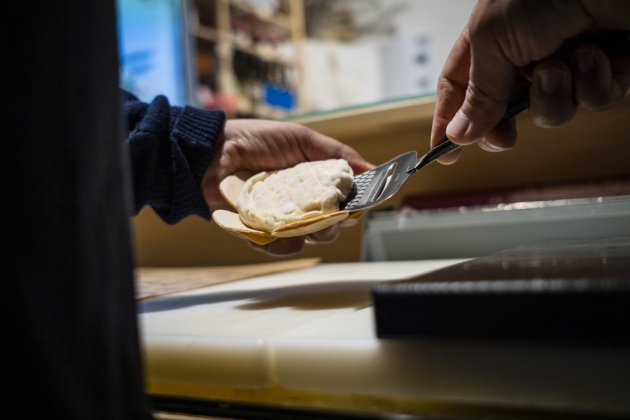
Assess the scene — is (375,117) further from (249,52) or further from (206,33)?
(249,52)

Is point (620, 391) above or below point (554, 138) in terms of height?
below

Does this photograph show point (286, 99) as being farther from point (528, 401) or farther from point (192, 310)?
point (528, 401)

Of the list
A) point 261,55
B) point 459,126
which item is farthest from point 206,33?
point 459,126

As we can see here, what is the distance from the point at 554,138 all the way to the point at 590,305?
99cm

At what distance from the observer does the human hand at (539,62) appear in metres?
0.58

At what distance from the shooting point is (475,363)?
385mm

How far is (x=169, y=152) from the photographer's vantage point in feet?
3.48

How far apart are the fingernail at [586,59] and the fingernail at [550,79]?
0.08 ft

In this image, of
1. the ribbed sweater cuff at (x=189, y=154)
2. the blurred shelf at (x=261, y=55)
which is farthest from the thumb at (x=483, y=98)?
the blurred shelf at (x=261, y=55)

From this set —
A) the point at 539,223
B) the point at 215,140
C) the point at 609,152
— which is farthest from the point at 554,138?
the point at 215,140

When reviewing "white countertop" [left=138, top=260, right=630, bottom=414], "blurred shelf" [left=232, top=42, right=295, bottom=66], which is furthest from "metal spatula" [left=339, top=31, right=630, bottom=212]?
"blurred shelf" [left=232, top=42, right=295, bottom=66]

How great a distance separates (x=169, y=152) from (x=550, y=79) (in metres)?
0.72

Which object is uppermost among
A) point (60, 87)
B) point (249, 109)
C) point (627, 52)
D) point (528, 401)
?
point (249, 109)

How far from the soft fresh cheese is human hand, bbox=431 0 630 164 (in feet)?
0.68
